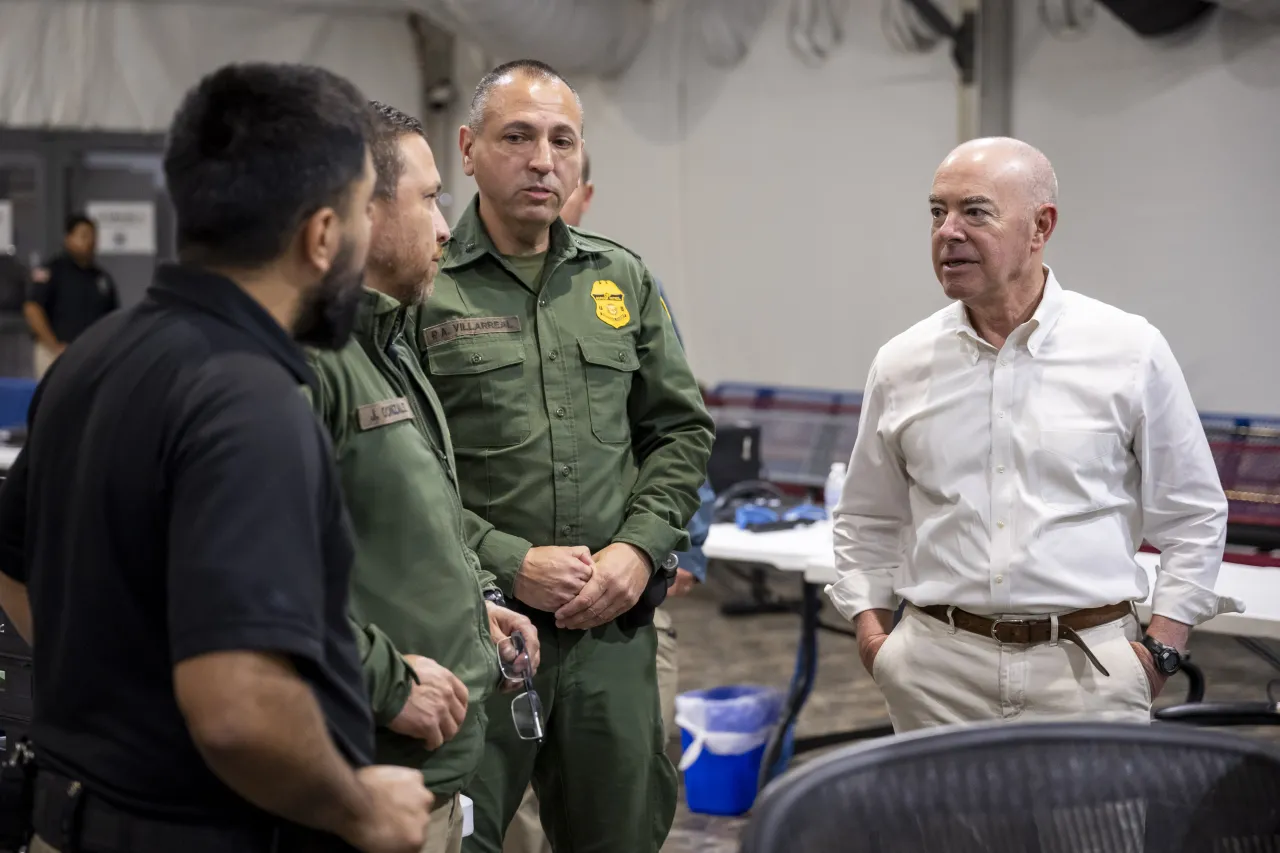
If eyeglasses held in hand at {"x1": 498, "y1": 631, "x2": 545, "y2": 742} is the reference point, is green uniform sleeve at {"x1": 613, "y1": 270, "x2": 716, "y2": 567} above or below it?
above

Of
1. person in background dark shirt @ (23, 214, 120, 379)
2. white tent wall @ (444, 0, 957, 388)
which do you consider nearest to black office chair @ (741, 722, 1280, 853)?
white tent wall @ (444, 0, 957, 388)

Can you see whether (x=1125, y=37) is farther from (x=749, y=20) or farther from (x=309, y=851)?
(x=309, y=851)

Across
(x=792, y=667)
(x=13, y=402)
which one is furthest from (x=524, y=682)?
(x=13, y=402)

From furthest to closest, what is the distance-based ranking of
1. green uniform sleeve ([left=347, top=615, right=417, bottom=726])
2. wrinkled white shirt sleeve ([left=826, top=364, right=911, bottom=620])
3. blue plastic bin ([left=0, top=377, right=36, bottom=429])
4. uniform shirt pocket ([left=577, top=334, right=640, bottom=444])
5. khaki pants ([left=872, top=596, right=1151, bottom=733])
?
blue plastic bin ([left=0, top=377, right=36, bottom=429])
wrinkled white shirt sleeve ([left=826, top=364, right=911, bottom=620])
uniform shirt pocket ([left=577, top=334, right=640, bottom=444])
khaki pants ([left=872, top=596, right=1151, bottom=733])
green uniform sleeve ([left=347, top=615, right=417, bottom=726])

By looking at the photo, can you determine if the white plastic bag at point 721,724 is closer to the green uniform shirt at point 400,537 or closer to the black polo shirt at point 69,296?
the green uniform shirt at point 400,537

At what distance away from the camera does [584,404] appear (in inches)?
89.8

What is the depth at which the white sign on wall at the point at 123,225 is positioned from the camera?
952cm

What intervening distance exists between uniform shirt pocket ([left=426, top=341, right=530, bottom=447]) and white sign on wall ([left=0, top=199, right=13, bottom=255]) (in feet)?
27.2

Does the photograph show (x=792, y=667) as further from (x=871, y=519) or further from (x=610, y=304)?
(x=610, y=304)

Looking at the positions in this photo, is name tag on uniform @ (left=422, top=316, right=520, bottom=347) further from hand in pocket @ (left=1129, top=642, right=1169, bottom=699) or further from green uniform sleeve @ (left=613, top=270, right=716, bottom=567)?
hand in pocket @ (left=1129, top=642, right=1169, bottom=699)

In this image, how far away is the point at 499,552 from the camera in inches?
85.3

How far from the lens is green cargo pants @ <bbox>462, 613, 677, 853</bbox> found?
86.7 inches

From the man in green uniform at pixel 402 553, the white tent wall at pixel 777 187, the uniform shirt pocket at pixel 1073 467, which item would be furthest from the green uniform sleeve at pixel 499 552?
the white tent wall at pixel 777 187

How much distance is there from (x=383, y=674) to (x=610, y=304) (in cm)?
100
